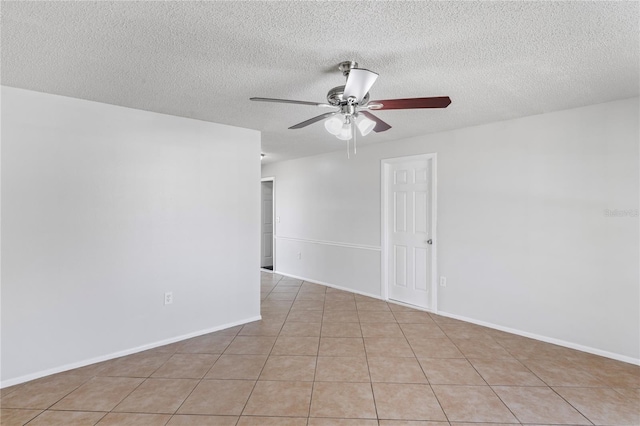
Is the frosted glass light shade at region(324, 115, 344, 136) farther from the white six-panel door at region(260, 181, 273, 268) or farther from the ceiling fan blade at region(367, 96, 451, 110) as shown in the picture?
the white six-panel door at region(260, 181, 273, 268)

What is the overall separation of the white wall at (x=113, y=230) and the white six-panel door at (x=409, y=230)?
1.99 metres

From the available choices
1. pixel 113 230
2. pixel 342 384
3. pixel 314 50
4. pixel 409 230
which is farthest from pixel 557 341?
pixel 113 230

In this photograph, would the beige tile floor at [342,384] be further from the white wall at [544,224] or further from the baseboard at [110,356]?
the white wall at [544,224]

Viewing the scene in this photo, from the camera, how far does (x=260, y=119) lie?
3.33 m

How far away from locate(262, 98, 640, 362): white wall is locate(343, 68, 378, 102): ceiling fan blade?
1442 millimetres

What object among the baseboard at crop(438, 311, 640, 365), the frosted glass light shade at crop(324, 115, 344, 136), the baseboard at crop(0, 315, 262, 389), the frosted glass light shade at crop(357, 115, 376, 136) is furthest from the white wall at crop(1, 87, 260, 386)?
the baseboard at crop(438, 311, 640, 365)

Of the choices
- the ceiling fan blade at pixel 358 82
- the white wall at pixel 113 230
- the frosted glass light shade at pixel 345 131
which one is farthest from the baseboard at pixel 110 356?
the ceiling fan blade at pixel 358 82

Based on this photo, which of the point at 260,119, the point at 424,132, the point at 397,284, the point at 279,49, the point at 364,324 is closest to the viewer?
the point at 279,49

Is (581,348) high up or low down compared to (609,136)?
down

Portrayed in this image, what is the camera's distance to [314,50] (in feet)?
6.16

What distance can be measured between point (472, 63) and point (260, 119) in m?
2.06

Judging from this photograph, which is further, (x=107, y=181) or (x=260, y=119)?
(x=260, y=119)

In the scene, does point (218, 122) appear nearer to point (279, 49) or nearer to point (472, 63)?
point (279, 49)


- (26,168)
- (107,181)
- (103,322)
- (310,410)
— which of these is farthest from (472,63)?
(103,322)
